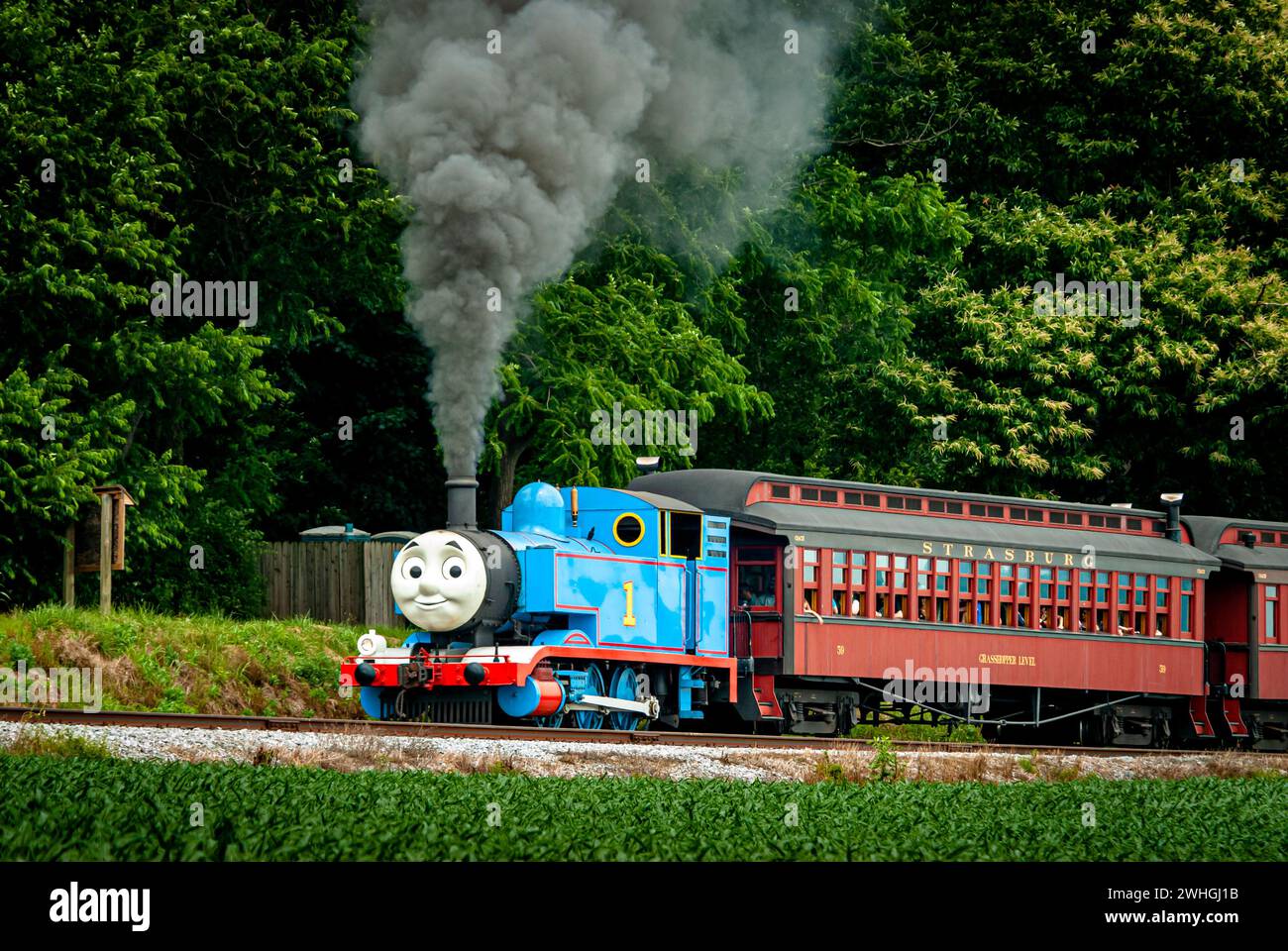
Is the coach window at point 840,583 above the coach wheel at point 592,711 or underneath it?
above

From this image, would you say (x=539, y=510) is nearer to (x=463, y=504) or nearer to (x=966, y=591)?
(x=463, y=504)

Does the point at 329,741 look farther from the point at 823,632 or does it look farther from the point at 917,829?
the point at 823,632

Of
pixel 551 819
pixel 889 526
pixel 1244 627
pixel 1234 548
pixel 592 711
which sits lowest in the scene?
→ pixel 592 711

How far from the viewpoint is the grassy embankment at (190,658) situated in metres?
20.0

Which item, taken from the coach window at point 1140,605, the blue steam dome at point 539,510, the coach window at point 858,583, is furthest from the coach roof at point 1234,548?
the blue steam dome at point 539,510

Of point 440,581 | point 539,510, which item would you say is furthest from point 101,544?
point 539,510

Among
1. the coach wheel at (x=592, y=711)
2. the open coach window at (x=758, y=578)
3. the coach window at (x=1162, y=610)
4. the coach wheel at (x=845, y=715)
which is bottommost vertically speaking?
the coach wheel at (x=845, y=715)

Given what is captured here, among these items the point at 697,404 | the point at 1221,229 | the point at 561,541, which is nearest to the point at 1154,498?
the point at 1221,229

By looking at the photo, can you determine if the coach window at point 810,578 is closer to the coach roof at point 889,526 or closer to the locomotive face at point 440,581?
the coach roof at point 889,526

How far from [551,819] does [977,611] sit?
13.3 m

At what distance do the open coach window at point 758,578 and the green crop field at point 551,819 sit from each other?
713 cm

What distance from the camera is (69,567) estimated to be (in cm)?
2238

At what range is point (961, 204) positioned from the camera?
3388 cm

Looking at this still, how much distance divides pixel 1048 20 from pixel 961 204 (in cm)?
668
